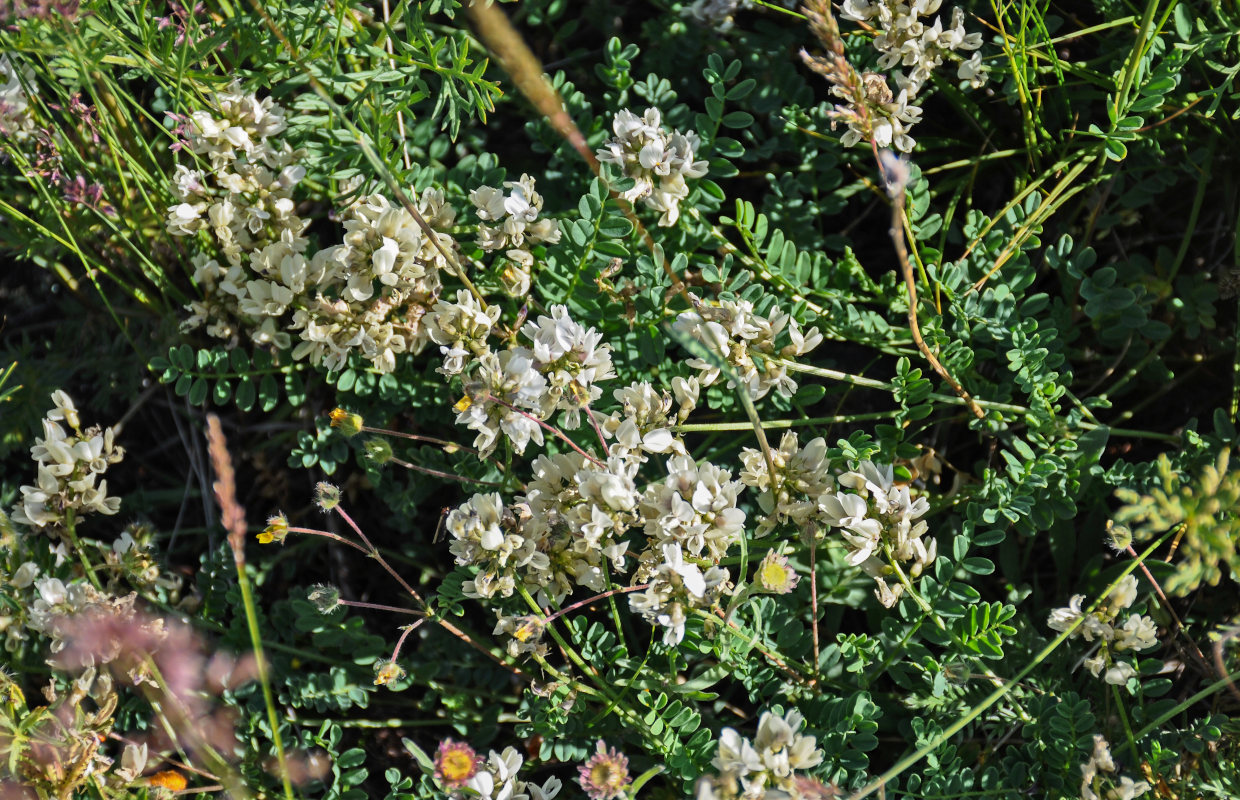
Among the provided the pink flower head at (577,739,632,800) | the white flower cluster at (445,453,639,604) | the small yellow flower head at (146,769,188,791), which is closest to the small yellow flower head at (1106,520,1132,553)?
the white flower cluster at (445,453,639,604)

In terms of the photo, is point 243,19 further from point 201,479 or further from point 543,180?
point 201,479

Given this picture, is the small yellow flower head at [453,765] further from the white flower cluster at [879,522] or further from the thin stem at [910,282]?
the thin stem at [910,282]

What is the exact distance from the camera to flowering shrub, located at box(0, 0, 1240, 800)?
2.65 m

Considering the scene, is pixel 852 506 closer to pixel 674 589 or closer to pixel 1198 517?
pixel 674 589

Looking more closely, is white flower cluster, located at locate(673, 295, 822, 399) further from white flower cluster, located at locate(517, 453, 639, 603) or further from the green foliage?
the green foliage

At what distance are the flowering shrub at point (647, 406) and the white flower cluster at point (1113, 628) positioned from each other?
0.03 feet

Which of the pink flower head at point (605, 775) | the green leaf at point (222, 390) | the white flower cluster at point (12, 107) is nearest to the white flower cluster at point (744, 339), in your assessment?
the pink flower head at point (605, 775)

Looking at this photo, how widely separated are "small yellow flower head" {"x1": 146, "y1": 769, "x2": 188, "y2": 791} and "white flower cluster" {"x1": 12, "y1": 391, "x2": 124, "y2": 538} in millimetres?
842

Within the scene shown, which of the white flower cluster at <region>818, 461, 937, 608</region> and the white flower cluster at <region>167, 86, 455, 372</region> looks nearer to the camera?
the white flower cluster at <region>818, 461, 937, 608</region>

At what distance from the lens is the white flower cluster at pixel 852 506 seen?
254 cm

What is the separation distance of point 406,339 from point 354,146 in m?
0.69

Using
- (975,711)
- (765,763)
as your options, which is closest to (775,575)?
(765,763)

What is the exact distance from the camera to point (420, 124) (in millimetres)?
3508

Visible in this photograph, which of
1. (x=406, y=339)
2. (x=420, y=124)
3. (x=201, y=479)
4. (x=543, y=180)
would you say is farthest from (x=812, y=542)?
(x=201, y=479)
